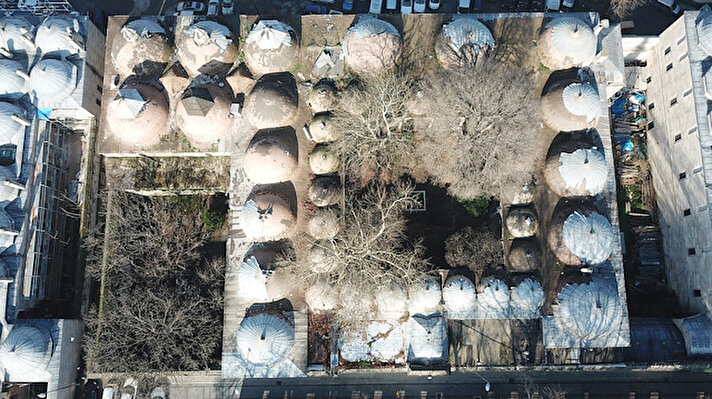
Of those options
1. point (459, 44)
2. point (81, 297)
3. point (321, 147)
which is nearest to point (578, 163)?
point (459, 44)

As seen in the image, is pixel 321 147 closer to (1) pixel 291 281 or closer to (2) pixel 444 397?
(1) pixel 291 281

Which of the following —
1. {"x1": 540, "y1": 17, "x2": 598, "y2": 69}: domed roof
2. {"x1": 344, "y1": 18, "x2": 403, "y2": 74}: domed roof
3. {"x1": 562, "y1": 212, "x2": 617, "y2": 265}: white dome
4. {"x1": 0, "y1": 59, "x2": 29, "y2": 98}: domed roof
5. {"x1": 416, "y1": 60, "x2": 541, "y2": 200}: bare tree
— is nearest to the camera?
{"x1": 562, "y1": 212, "x2": 617, "y2": 265}: white dome

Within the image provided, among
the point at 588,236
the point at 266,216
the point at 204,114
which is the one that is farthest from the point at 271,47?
the point at 588,236

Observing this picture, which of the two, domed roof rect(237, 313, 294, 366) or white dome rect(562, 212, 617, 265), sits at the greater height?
white dome rect(562, 212, 617, 265)

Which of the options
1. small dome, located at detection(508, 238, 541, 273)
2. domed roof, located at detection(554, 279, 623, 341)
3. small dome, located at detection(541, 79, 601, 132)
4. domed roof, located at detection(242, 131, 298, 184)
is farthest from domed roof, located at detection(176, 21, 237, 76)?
domed roof, located at detection(554, 279, 623, 341)

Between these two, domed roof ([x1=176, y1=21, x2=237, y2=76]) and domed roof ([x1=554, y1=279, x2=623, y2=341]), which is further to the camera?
domed roof ([x1=176, y1=21, x2=237, y2=76])

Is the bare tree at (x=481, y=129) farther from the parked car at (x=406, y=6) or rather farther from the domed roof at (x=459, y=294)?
the parked car at (x=406, y=6)

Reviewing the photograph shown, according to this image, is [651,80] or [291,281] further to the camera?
[651,80]

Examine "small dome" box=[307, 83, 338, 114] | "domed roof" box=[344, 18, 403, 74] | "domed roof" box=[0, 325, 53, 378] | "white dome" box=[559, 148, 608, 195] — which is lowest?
"domed roof" box=[0, 325, 53, 378]

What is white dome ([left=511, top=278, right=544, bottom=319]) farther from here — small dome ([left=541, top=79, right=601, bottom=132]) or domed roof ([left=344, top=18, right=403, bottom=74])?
domed roof ([left=344, top=18, right=403, bottom=74])
